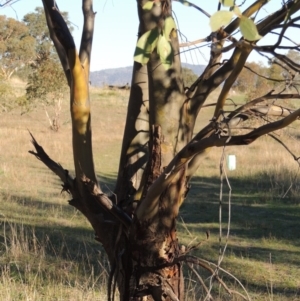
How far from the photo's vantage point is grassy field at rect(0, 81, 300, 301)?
17.4 feet

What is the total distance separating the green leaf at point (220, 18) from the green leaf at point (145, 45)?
0.53 ft

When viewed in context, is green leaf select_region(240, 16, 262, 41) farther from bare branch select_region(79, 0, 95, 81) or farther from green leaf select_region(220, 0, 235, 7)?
bare branch select_region(79, 0, 95, 81)

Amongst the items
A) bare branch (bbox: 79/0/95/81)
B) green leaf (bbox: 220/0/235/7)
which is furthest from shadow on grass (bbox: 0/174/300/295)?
green leaf (bbox: 220/0/235/7)

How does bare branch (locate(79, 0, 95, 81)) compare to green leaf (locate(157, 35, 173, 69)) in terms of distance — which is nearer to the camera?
green leaf (locate(157, 35, 173, 69))

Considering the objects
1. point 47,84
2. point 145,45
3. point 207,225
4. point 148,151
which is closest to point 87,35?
point 148,151

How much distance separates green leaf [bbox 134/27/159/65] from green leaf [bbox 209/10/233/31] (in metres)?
0.16

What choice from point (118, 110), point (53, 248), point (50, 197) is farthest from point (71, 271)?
point (118, 110)

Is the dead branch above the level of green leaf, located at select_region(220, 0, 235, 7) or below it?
below

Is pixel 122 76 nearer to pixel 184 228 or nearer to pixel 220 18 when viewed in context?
pixel 220 18

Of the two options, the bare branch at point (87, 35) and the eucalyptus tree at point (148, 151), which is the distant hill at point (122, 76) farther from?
the bare branch at point (87, 35)

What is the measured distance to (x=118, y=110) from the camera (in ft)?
104

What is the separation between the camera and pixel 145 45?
1.25 m

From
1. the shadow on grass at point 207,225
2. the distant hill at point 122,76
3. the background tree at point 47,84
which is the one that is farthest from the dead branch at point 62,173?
the background tree at point 47,84

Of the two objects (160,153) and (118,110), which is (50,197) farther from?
(118,110)
